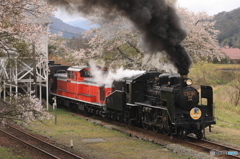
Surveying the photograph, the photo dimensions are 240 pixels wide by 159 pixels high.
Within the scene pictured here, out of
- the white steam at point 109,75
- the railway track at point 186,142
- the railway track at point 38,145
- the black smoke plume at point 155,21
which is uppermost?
the black smoke plume at point 155,21

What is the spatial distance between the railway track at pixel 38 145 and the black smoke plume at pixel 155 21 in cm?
551

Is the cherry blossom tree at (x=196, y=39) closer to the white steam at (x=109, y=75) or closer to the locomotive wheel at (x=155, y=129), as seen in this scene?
the white steam at (x=109, y=75)

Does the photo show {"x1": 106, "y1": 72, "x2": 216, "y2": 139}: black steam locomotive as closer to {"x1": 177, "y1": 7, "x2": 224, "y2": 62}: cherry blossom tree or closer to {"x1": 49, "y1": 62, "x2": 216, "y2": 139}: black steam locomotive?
{"x1": 49, "y1": 62, "x2": 216, "y2": 139}: black steam locomotive

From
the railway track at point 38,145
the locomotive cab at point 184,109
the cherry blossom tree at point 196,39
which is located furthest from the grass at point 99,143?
the cherry blossom tree at point 196,39

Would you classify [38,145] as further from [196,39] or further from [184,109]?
[196,39]

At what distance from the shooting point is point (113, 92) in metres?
19.2

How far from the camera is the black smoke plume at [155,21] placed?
13.0 metres

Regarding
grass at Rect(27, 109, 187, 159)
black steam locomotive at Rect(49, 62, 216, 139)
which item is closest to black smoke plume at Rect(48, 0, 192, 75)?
black steam locomotive at Rect(49, 62, 216, 139)

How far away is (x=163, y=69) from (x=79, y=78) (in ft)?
21.3

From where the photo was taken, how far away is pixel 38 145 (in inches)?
583

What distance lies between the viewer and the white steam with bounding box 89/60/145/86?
1879cm

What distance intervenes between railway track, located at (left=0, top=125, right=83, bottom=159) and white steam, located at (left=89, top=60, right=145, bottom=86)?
19.7ft

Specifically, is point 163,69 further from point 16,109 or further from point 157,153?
point 16,109

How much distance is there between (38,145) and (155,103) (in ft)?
18.7
